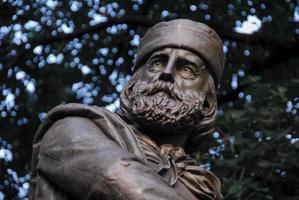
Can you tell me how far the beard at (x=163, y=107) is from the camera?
4676 mm

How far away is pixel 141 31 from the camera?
10.8 m

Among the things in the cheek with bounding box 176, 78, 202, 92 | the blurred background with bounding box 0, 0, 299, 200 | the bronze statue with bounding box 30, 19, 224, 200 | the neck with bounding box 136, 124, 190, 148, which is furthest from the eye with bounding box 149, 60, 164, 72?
the blurred background with bounding box 0, 0, 299, 200

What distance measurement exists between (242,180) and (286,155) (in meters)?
0.40

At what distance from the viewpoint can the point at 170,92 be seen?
4707 mm

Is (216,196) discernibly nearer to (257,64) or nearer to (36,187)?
(36,187)

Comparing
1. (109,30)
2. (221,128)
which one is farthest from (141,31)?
(221,128)

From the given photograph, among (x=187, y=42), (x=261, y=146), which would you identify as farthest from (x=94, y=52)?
(x=187, y=42)

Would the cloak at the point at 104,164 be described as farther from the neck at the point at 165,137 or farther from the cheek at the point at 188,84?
the cheek at the point at 188,84

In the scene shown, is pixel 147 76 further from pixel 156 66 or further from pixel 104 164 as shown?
pixel 104 164

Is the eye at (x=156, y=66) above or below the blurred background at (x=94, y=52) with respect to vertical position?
→ above

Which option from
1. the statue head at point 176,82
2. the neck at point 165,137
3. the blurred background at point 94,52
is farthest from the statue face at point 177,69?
the blurred background at point 94,52

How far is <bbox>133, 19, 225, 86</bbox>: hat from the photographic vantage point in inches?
192

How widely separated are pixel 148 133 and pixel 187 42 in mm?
447

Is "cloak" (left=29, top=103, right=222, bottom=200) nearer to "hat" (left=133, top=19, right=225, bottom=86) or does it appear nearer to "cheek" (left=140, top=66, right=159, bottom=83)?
"cheek" (left=140, top=66, right=159, bottom=83)
